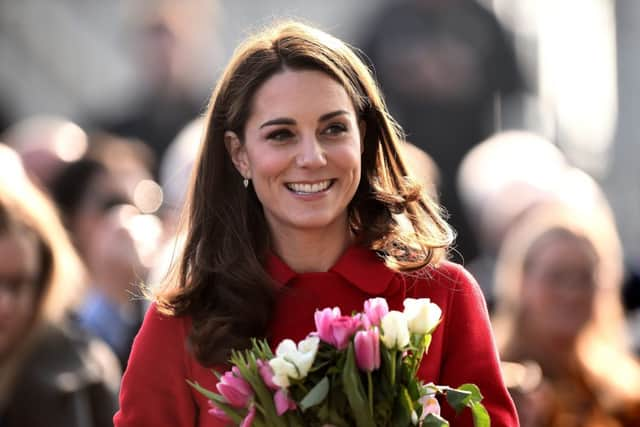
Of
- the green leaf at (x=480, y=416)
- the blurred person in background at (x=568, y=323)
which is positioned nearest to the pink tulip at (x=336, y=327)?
the green leaf at (x=480, y=416)

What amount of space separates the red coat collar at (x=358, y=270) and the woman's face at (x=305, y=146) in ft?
0.50

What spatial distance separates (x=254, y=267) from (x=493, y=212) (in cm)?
522

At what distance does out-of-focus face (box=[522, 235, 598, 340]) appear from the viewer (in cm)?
804

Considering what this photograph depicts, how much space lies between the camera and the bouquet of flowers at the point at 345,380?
493cm

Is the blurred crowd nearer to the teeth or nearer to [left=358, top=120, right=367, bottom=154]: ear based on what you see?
[left=358, top=120, right=367, bottom=154]: ear

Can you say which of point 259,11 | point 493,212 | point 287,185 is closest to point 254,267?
point 287,185

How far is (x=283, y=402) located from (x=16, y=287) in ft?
8.88

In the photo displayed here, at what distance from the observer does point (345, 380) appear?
4.92m

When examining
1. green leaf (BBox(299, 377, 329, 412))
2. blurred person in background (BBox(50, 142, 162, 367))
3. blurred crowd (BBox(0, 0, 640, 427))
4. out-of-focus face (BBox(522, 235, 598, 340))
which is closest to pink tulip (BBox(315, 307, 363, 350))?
green leaf (BBox(299, 377, 329, 412))

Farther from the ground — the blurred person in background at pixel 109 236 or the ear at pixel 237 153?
the ear at pixel 237 153

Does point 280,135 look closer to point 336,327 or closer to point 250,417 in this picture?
point 336,327

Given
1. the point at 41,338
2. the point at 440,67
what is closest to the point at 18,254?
the point at 41,338

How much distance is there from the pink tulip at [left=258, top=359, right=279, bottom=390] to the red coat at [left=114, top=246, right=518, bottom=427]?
0.44 metres

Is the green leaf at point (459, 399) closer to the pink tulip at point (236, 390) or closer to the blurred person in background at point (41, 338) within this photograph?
the pink tulip at point (236, 390)
